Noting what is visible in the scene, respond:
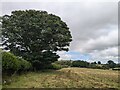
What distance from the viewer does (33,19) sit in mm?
40031

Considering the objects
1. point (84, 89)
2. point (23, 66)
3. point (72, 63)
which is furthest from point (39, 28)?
point (72, 63)

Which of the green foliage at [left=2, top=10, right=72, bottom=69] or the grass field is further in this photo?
the green foliage at [left=2, top=10, right=72, bottom=69]

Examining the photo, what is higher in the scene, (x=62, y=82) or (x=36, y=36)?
(x=36, y=36)

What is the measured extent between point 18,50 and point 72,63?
3033 centimetres

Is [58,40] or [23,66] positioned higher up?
[58,40]

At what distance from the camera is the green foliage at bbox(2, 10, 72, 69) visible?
3884cm

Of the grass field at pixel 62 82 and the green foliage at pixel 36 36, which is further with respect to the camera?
the green foliage at pixel 36 36

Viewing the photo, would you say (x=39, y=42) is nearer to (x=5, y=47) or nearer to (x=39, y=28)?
(x=39, y=28)

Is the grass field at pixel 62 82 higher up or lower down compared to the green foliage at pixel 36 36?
lower down

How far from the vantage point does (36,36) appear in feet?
129

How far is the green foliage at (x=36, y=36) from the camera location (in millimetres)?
38841

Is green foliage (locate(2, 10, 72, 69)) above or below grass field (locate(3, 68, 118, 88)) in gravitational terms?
above

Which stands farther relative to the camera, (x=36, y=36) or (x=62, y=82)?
(x=36, y=36)

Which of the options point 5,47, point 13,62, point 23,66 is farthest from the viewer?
point 5,47
